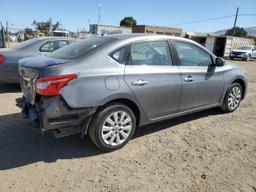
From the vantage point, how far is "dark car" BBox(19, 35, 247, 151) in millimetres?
3014

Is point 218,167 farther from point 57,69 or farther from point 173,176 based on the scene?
point 57,69

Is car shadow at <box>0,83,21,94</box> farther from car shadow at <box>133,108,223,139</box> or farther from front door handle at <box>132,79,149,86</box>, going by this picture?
front door handle at <box>132,79,149,86</box>

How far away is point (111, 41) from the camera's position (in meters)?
3.53

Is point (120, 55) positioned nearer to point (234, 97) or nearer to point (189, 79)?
point (189, 79)

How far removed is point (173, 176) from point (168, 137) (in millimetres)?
1098

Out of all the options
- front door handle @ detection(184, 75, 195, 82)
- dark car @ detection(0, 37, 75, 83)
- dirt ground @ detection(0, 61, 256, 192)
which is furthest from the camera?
dark car @ detection(0, 37, 75, 83)

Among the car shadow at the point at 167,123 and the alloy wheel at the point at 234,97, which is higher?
the alloy wheel at the point at 234,97

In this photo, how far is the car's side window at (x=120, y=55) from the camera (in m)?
3.38

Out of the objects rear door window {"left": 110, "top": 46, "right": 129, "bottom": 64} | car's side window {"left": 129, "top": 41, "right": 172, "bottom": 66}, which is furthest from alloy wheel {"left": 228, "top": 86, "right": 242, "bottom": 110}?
rear door window {"left": 110, "top": 46, "right": 129, "bottom": 64}

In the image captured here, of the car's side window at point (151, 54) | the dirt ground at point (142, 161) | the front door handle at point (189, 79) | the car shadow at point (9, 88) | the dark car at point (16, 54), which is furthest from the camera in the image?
the car shadow at point (9, 88)

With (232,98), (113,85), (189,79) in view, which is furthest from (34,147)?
(232,98)

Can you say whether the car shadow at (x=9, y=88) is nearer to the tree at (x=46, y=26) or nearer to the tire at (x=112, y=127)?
the tire at (x=112, y=127)

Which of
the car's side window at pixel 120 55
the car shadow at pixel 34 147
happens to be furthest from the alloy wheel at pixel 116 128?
the car's side window at pixel 120 55

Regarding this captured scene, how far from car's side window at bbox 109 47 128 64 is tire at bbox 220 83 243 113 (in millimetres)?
2648
